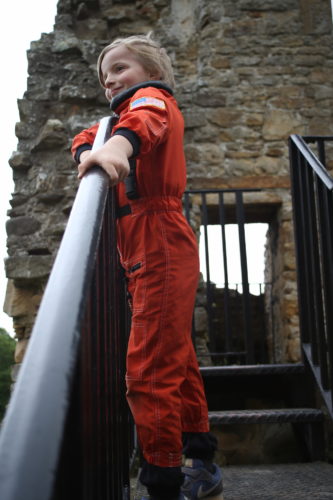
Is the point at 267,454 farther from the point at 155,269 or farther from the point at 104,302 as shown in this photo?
the point at 104,302

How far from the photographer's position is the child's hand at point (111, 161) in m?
0.99

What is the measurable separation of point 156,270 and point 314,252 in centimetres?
110

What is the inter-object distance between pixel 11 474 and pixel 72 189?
14.0ft

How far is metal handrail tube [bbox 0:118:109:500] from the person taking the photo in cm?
37

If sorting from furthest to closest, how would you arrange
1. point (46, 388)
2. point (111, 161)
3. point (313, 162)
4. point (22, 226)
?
1. point (22, 226)
2. point (313, 162)
3. point (111, 161)
4. point (46, 388)

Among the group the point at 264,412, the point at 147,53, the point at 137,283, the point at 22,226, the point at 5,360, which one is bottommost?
the point at 5,360

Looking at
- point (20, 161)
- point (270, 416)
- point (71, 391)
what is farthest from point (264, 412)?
point (20, 161)

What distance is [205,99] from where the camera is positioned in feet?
15.4

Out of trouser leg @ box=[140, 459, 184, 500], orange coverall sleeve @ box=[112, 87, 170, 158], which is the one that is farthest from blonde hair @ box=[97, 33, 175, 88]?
trouser leg @ box=[140, 459, 184, 500]

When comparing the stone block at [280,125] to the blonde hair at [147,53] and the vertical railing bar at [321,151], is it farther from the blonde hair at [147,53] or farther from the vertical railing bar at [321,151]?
the blonde hair at [147,53]

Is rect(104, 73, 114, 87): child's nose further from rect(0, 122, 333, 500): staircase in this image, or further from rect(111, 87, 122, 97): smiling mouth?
rect(0, 122, 333, 500): staircase

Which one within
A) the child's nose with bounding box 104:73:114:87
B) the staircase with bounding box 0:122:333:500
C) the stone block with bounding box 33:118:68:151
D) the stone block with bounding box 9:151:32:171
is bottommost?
the staircase with bounding box 0:122:333:500

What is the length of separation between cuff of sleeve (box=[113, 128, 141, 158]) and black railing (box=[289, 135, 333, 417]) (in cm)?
94

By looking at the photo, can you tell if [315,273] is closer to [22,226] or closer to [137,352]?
[137,352]
